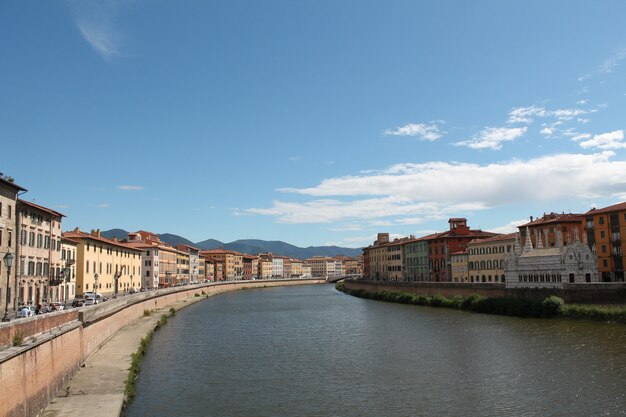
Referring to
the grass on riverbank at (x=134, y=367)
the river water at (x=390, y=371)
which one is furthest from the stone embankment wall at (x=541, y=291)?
the grass on riverbank at (x=134, y=367)

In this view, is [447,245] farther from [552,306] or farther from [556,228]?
[552,306]

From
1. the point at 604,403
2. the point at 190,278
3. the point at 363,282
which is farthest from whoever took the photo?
the point at 190,278

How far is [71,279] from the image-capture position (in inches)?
2542

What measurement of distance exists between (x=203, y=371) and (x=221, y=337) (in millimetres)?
15817

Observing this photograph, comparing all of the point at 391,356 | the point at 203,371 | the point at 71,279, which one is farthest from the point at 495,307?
the point at 71,279

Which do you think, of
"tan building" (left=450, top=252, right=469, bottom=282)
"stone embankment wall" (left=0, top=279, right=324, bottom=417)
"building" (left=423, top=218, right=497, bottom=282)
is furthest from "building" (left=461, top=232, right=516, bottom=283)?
"stone embankment wall" (left=0, top=279, right=324, bottom=417)

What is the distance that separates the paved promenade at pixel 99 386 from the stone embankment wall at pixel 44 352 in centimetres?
45

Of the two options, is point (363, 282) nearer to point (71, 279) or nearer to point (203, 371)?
point (71, 279)

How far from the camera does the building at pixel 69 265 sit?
5922cm

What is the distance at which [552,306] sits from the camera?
54.8 meters

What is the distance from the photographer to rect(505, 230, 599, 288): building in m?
59.7

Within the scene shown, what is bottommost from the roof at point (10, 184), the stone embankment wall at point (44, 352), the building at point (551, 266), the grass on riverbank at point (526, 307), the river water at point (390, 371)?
the river water at point (390, 371)

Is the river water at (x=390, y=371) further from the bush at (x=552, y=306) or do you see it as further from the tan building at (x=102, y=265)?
the tan building at (x=102, y=265)

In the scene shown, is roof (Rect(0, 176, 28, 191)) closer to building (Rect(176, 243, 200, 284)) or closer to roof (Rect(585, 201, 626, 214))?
roof (Rect(585, 201, 626, 214))
